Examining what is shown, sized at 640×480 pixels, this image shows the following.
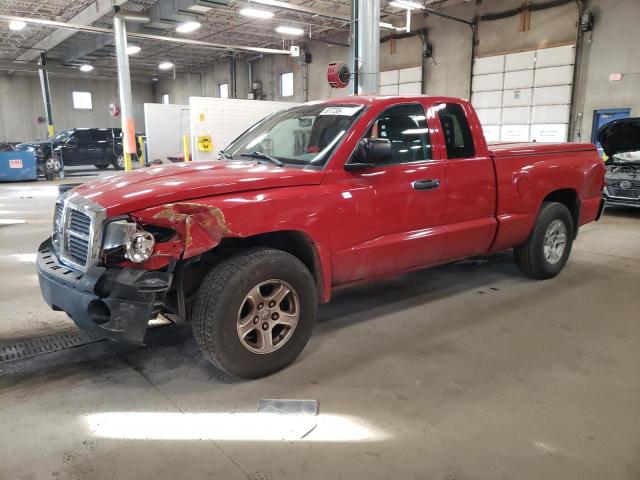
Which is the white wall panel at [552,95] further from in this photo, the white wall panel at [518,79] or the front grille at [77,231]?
the front grille at [77,231]

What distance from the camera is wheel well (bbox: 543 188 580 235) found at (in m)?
4.83

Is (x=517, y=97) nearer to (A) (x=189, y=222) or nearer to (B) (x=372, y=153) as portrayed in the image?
(B) (x=372, y=153)

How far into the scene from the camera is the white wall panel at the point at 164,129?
14.8m

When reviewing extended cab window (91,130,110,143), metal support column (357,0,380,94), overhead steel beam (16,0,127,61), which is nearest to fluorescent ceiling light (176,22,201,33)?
overhead steel beam (16,0,127,61)

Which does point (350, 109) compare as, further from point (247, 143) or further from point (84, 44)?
point (84, 44)

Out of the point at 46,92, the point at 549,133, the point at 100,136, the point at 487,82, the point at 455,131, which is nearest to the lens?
the point at 455,131

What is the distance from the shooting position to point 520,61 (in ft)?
45.0

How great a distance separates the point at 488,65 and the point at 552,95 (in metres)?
2.24

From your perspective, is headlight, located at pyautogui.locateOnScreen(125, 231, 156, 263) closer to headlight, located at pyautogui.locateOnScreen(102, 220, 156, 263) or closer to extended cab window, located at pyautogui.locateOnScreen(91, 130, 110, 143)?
headlight, located at pyautogui.locateOnScreen(102, 220, 156, 263)

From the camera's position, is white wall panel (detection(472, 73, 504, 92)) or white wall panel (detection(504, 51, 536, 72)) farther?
white wall panel (detection(472, 73, 504, 92))

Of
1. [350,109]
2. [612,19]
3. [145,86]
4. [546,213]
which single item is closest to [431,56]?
[612,19]

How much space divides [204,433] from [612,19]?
13.9 metres

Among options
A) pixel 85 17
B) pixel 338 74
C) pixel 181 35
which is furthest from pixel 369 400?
pixel 181 35

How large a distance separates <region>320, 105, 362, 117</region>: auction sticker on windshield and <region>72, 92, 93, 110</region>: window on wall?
3166cm
